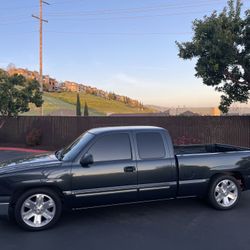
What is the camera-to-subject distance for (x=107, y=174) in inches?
251

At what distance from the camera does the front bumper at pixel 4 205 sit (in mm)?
5828

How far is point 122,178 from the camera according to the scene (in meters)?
6.47

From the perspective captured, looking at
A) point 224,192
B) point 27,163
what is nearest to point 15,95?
point 27,163

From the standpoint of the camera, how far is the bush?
21750mm

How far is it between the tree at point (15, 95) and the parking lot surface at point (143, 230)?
17.0 m

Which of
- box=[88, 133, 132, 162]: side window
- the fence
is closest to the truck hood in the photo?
box=[88, 133, 132, 162]: side window

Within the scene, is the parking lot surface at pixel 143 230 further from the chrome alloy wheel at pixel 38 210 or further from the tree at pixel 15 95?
the tree at pixel 15 95

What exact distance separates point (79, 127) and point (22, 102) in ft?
13.8

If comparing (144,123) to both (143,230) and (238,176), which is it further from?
(143,230)

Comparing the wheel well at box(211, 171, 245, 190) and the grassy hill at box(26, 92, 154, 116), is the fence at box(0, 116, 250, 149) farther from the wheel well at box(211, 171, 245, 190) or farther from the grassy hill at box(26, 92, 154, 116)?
the grassy hill at box(26, 92, 154, 116)

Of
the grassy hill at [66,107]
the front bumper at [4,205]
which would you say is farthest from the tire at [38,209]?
the grassy hill at [66,107]

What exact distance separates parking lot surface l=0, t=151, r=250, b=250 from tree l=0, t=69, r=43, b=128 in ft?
55.7

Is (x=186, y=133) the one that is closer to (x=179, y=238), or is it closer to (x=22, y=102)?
(x=22, y=102)

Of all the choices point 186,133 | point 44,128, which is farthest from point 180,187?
point 44,128
